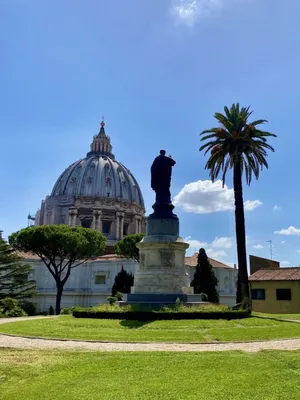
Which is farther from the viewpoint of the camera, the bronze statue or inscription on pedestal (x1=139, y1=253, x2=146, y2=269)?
the bronze statue

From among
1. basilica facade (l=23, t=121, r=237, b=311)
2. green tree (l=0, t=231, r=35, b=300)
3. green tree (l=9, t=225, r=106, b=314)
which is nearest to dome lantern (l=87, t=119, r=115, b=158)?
basilica facade (l=23, t=121, r=237, b=311)

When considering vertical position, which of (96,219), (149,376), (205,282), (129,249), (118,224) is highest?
(96,219)

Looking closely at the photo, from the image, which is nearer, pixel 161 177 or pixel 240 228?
pixel 161 177

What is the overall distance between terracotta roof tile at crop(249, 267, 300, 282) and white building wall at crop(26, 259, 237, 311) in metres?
16.0

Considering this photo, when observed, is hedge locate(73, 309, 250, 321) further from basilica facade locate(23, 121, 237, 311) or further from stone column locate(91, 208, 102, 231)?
stone column locate(91, 208, 102, 231)

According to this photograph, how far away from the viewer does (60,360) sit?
10.6 meters

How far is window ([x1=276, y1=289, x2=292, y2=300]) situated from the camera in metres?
43.7

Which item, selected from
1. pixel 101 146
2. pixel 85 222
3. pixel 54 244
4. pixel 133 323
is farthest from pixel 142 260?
pixel 101 146

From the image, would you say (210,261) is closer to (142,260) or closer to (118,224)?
(142,260)

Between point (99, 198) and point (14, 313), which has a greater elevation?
point (99, 198)

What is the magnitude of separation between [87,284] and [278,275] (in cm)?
3185

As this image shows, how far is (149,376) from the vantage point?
8789mm

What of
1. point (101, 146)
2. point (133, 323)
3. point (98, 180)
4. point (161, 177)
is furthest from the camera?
point (101, 146)

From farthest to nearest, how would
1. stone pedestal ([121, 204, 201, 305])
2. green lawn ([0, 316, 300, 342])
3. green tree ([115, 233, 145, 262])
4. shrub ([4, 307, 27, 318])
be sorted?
green tree ([115, 233, 145, 262]) → shrub ([4, 307, 27, 318]) → stone pedestal ([121, 204, 201, 305]) → green lawn ([0, 316, 300, 342])
